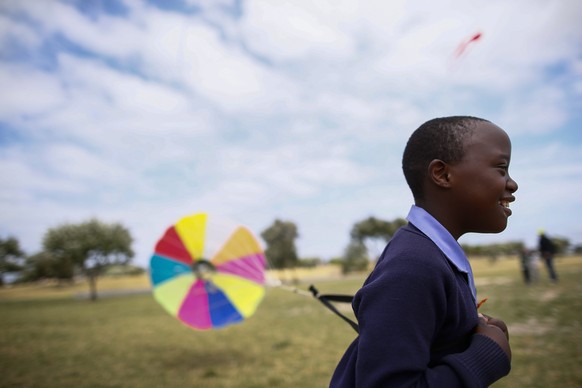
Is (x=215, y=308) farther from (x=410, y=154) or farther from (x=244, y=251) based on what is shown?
(x=410, y=154)

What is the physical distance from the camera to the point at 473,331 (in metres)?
1.23

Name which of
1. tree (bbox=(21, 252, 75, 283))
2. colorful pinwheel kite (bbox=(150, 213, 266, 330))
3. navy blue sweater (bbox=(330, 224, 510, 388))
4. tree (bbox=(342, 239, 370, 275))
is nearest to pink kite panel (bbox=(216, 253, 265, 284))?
colorful pinwheel kite (bbox=(150, 213, 266, 330))

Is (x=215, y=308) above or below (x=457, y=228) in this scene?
below

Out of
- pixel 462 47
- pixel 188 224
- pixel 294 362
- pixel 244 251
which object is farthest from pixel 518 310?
pixel 462 47

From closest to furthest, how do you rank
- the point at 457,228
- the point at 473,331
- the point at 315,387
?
1. the point at 473,331
2. the point at 457,228
3. the point at 315,387

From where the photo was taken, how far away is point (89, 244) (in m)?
28.7

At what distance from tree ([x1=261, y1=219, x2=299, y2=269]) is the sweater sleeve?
32.0 metres

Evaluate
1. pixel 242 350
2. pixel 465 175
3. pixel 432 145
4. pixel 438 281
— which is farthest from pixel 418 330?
pixel 242 350

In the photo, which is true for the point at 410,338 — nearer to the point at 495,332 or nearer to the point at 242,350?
the point at 495,332

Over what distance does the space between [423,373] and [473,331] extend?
0.31 meters

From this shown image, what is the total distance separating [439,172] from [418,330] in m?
0.59

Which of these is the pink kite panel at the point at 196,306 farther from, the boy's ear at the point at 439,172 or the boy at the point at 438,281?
the boy's ear at the point at 439,172

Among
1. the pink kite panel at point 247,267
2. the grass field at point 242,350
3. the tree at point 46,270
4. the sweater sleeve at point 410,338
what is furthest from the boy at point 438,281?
the tree at point 46,270

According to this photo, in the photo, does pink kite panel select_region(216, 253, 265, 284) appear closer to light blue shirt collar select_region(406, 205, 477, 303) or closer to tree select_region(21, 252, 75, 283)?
light blue shirt collar select_region(406, 205, 477, 303)
